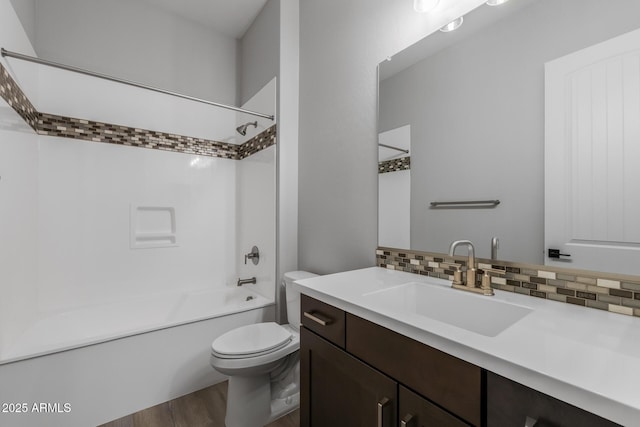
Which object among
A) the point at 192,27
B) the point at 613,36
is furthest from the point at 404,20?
the point at 192,27

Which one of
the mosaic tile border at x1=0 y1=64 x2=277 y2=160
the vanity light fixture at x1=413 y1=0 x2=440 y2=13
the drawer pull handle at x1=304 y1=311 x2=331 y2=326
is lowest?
the drawer pull handle at x1=304 y1=311 x2=331 y2=326

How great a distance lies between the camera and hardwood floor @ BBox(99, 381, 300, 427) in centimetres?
152

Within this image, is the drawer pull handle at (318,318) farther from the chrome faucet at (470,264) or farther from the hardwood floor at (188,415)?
the hardwood floor at (188,415)

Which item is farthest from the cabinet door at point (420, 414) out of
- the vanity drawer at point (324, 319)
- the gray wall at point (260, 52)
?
the gray wall at point (260, 52)

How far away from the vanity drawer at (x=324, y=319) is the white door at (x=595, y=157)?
27.7 inches

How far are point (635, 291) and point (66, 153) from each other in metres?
3.06

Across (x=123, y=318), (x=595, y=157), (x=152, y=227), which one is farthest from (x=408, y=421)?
(x=152, y=227)

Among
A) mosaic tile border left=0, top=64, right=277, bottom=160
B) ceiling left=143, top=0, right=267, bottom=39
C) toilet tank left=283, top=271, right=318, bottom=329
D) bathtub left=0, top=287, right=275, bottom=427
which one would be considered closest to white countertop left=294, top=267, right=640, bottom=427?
toilet tank left=283, top=271, right=318, bottom=329

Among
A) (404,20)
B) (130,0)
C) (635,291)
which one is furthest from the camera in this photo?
(130,0)

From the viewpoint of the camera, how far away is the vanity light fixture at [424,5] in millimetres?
1175

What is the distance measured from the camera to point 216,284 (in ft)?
8.58

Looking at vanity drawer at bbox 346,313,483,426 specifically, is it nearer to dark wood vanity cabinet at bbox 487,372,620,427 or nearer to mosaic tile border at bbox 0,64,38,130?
dark wood vanity cabinet at bbox 487,372,620,427

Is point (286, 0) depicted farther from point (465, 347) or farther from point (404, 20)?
point (465, 347)

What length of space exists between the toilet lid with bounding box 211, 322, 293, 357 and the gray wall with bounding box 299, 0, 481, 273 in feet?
1.63
